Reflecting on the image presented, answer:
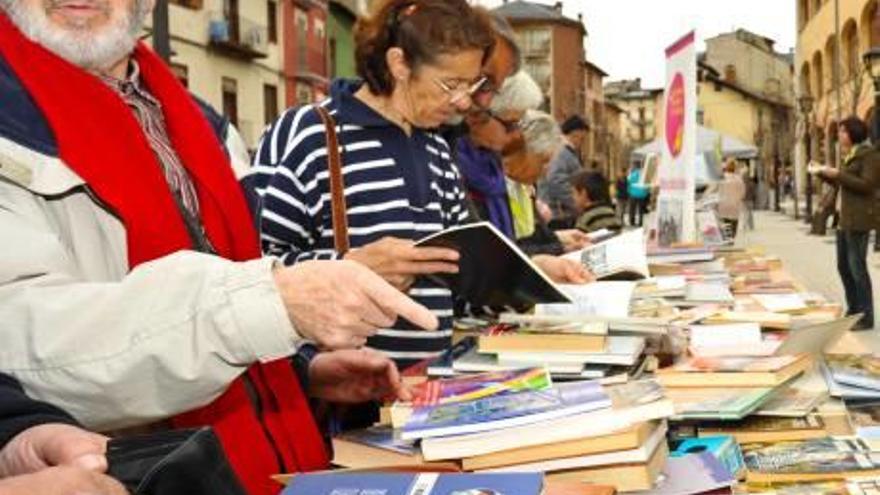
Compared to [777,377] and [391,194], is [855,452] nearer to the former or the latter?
[777,377]

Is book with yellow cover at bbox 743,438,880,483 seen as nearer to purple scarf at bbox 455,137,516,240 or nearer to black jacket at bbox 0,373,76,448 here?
black jacket at bbox 0,373,76,448

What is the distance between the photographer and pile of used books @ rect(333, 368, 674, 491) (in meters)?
1.52

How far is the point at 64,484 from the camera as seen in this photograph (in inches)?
43.8

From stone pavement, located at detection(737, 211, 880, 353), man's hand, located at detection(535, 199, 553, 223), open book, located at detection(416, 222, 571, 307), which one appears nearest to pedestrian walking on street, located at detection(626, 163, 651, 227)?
stone pavement, located at detection(737, 211, 880, 353)

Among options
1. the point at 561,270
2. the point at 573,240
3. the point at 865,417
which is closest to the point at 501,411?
the point at 865,417

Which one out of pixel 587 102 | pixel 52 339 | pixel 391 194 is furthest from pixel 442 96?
→ pixel 587 102

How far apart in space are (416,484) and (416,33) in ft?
4.79

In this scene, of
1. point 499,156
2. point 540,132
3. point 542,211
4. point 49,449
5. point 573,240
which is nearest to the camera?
point 49,449

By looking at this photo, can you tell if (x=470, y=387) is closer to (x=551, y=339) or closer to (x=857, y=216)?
(x=551, y=339)

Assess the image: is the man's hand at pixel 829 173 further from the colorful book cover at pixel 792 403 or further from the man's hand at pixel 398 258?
the man's hand at pixel 398 258

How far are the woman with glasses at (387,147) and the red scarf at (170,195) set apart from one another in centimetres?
64

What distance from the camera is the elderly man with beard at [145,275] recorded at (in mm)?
1312

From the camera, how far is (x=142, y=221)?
1.56m

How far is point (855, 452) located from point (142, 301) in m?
1.17
